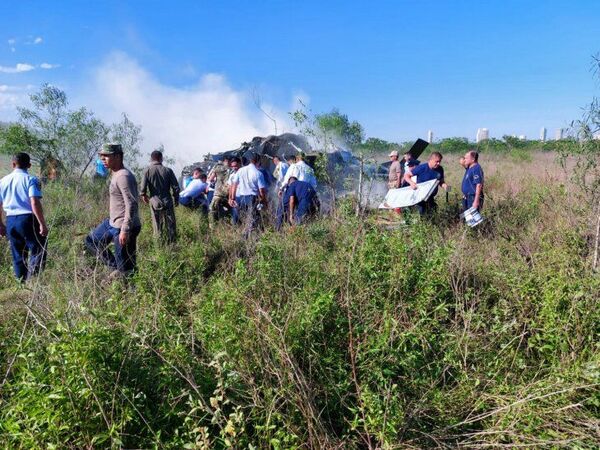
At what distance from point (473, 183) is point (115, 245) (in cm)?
524

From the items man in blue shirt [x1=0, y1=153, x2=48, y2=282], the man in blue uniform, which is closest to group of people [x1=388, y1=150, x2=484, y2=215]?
the man in blue uniform

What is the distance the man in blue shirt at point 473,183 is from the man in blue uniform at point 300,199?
2440 millimetres

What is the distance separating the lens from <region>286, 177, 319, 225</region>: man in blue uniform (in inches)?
274

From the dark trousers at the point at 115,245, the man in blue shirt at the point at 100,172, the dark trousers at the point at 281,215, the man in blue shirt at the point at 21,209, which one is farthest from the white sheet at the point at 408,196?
the man in blue shirt at the point at 100,172

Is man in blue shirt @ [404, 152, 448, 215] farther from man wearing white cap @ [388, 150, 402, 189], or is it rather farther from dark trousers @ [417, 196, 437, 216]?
man wearing white cap @ [388, 150, 402, 189]

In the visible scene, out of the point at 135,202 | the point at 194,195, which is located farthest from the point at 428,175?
the point at 135,202

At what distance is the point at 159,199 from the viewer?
6.26 metres

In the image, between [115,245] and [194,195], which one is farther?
[194,195]

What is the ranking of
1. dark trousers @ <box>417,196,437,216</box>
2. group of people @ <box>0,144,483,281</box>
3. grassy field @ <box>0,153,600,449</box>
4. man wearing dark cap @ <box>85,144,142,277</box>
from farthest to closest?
1. dark trousers @ <box>417,196,437,216</box>
2. group of people @ <box>0,144,483,281</box>
3. man wearing dark cap @ <box>85,144,142,277</box>
4. grassy field @ <box>0,153,600,449</box>

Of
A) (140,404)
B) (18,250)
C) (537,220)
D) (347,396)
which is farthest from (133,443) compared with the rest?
(537,220)

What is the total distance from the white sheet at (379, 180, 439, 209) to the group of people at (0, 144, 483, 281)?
194 millimetres

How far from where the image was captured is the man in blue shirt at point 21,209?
15.8ft

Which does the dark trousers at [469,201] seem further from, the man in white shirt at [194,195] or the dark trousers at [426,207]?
the man in white shirt at [194,195]

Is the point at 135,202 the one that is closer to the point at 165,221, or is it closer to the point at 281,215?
the point at 165,221
